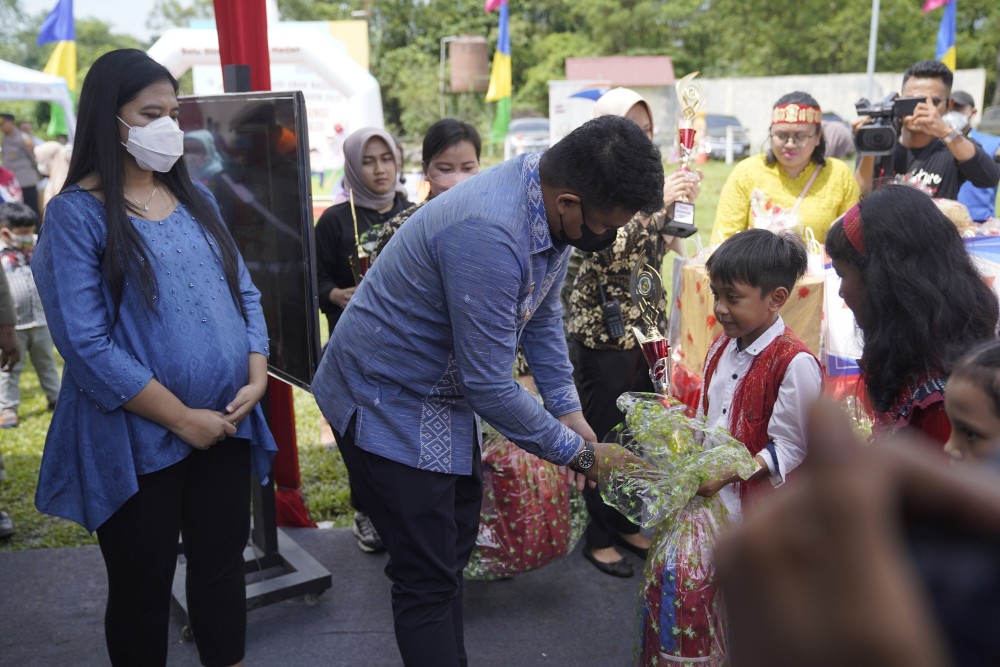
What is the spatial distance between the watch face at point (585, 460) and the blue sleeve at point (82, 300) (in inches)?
42.4

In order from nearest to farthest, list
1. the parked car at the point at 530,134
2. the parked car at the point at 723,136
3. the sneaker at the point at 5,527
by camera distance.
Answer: the sneaker at the point at 5,527, the parked car at the point at 530,134, the parked car at the point at 723,136

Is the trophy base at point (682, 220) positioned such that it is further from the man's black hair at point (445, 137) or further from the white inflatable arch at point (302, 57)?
the white inflatable arch at point (302, 57)

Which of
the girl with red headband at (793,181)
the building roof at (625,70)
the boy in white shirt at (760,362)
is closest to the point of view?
the boy in white shirt at (760,362)

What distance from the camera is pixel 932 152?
167 inches

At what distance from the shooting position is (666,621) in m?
2.29

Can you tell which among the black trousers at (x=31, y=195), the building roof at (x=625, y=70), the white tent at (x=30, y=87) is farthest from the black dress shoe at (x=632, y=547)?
the building roof at (x=625, y=70)

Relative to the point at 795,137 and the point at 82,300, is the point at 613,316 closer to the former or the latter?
the point at 795,137

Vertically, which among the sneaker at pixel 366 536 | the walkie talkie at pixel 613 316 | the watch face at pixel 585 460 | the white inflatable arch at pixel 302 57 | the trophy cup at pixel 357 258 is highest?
the white inflatable arch at pixel 302 57

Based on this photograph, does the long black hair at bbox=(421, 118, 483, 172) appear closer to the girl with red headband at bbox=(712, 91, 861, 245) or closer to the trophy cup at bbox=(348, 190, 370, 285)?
the trophy cup at bbox=(348, 190, 370, 285)

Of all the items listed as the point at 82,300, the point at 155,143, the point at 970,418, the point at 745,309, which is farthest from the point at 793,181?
the point at 82,300

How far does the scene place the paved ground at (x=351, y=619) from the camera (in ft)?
9.59

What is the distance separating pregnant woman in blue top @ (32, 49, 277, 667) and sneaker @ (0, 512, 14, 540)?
201cm

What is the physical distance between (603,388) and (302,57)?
820 centimetres

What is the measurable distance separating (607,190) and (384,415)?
2.54 feet
